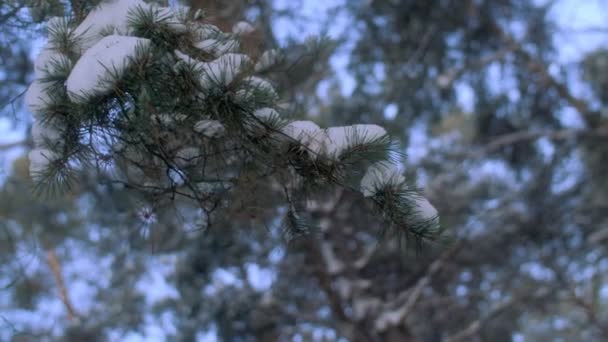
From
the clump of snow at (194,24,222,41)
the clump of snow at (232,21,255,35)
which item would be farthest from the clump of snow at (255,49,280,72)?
the clump of snow at (194,24,222,41)

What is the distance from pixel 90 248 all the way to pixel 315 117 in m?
3.97

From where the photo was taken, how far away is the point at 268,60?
3.34m

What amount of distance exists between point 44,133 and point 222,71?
871 millimetres

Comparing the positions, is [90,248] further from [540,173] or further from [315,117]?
[540,173]

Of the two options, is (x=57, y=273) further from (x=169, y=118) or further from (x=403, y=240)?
(x=169, y=118)

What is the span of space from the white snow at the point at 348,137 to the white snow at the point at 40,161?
1073 mm

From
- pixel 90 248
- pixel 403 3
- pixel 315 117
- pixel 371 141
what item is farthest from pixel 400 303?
pixel 371 141

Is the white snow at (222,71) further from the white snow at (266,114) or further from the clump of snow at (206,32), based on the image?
the clump of snow at (206,32)

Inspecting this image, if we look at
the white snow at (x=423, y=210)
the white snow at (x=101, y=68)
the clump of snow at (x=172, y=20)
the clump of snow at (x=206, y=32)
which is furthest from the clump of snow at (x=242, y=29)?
the white snow at (x=423, y=210)

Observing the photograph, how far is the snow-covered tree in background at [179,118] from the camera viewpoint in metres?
2.25

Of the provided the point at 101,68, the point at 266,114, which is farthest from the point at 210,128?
the point at 101,68

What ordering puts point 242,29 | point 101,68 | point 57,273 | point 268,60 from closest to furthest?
point 101,68 < point 242,29 < point 268,60 < point 57,273

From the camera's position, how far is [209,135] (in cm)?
263

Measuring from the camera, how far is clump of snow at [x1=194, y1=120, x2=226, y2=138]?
2.52 meters
